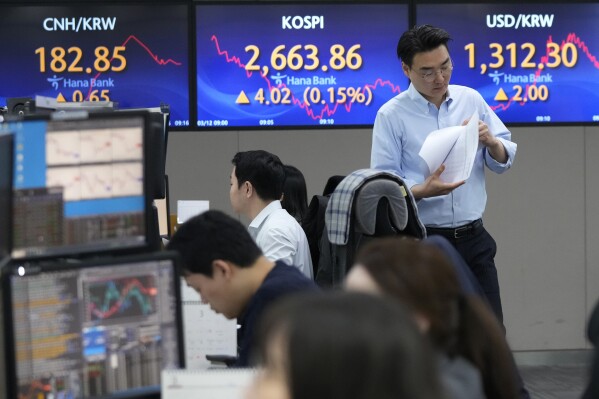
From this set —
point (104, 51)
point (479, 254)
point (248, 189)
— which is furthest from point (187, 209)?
point (479, 254)

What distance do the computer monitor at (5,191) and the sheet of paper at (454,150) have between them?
6.03 feet

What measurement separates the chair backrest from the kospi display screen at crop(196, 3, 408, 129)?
2191 mm

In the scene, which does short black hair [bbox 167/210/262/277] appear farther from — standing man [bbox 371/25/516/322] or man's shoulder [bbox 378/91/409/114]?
man's shoulder [bbox 378/91/409/114]

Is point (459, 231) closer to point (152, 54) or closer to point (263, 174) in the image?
point (263, 174)

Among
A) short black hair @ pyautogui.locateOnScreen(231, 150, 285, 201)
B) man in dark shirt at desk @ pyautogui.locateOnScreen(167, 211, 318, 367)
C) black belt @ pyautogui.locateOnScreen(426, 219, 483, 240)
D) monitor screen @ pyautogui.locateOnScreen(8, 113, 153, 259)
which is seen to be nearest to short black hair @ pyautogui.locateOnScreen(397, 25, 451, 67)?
black belt @ pyautogui.locateOnScreen(426, 219, 483, 240)

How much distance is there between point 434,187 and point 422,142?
0.28 meters

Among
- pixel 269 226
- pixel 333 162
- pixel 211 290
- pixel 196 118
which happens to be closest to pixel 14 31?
pixel 196 118

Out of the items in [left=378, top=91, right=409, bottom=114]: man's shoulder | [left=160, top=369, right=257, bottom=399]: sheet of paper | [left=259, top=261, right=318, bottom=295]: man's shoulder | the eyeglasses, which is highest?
the eyeglasses

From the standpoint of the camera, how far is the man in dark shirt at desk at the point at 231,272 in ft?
7.89

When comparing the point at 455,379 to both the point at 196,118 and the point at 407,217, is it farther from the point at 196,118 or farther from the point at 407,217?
the point at 196,118

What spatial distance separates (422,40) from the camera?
363 cm

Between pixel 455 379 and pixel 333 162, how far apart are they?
4293 millimetres

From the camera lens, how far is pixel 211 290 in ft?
8.11

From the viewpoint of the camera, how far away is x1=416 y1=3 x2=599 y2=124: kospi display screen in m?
5.70
